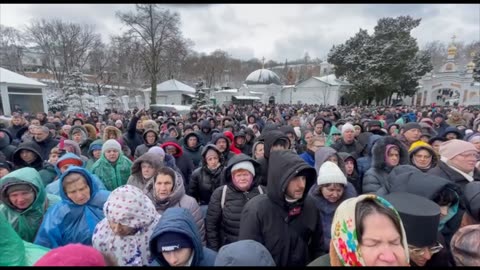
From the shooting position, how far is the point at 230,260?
4.99ft

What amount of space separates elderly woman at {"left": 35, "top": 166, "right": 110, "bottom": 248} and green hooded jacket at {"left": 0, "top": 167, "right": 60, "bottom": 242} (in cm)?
16

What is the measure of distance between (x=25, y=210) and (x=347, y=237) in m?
2.83

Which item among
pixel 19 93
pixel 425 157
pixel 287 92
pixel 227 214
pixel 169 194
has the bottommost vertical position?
pixel 227 214

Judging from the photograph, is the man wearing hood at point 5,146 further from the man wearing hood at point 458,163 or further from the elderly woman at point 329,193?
the man wearing hood at point 458,163

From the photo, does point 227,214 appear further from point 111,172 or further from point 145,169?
point 111,172

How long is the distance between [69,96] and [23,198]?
3078cm

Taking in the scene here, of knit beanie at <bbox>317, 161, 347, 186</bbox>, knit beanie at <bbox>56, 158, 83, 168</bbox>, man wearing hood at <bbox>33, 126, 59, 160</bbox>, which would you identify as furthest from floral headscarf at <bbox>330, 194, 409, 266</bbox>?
man wearing hood at <bbox>33, 126, 59, 160</bbox>

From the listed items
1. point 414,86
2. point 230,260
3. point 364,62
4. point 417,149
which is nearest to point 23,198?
point 230,260

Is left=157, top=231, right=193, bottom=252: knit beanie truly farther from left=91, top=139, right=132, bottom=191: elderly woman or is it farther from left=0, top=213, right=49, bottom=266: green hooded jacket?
left=91, top=139, right=132, bottom=191: elderly woman

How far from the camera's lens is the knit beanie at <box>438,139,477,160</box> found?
3.08 m

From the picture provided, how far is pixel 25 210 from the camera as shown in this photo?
96.5 inches

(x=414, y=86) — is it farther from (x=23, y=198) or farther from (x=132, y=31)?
(x=23, y=198)

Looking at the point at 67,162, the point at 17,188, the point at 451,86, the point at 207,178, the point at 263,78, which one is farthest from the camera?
the point at 263,78

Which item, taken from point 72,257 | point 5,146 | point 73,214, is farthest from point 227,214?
point 5,146
